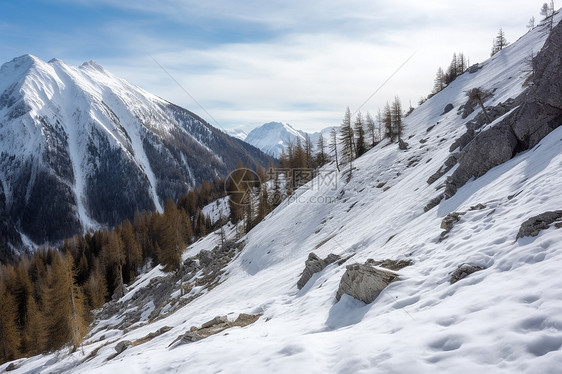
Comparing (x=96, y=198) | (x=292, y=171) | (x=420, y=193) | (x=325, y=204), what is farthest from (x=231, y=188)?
(x=96, y=198)

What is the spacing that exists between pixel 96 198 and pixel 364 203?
19225cm

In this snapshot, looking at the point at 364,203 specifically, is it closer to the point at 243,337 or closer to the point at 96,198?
the point at 243,337

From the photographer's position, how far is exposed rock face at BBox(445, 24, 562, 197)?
1750 cm

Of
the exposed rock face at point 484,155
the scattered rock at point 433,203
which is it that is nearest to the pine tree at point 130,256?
the scattered rock at point 433,203

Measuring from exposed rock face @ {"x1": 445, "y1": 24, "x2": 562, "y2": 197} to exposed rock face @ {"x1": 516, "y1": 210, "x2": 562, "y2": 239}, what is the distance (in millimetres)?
10890

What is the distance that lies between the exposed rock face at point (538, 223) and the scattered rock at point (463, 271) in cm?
181

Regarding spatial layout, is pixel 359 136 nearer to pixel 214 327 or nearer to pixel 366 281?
pixel 214 327

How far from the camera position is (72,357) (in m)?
28.2

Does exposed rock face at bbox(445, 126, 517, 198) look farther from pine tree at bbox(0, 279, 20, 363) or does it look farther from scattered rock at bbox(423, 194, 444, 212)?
pine tree at bbox(0, 279, 20, 363)

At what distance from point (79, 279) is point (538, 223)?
295ft

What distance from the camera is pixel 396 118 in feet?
188

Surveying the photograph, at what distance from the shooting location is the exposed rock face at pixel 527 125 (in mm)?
17500

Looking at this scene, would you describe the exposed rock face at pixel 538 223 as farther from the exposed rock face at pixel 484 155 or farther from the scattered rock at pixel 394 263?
the exposed rock face at pixel 484 155

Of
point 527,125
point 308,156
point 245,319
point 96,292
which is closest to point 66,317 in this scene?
point 245,319
